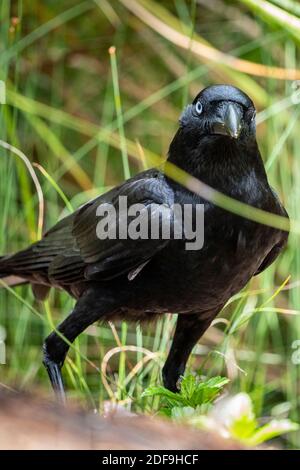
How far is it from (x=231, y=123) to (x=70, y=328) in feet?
3.17

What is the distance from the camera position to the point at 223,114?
9.64 ft

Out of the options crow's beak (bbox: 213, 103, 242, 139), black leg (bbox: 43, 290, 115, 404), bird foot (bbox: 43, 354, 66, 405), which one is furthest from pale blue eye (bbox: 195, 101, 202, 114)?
bird foot (bbox: 43, 354, 66, 405)

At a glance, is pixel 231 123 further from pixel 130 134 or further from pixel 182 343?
pixel 130 134

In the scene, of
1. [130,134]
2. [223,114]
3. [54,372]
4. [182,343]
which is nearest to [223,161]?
[223,114]

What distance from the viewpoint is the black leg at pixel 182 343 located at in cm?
342

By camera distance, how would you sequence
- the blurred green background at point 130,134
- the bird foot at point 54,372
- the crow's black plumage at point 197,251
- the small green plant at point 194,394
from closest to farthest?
the small green plant at point 194,394 < the crow's black plumage at point 197,251 < the bird foot at point 54,372 < the blurred green background at point 130,134

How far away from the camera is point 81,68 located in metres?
5.61

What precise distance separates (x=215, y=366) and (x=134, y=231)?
1.00m

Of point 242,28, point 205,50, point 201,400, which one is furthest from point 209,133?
point 242,28

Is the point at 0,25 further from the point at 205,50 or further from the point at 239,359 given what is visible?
the point at 239,359

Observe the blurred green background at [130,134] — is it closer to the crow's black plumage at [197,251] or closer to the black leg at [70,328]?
the black leg at [70,328]

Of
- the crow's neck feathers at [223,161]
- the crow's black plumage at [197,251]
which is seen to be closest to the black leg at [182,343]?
the crow's black plumage at [197,251]

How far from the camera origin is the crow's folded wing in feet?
10.0

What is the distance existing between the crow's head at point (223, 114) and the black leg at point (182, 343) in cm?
74
